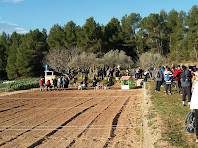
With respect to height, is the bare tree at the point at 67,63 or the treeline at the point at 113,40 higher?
the treeline at the point at 113,40

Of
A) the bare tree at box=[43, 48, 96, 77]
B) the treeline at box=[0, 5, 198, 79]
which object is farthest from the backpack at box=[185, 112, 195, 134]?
the treeline at box=[0, 5, 198, 79]

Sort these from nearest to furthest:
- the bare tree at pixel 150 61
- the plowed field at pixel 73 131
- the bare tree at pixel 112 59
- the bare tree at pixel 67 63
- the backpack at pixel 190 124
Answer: the backpack at pixel 190 124 → the plowed field at pixel 73 131 → the bare tree at pixel 67 63 → the bare tree at pixel 150 61 → the bare tree at pixel 112 59

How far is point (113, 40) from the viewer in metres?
63.5

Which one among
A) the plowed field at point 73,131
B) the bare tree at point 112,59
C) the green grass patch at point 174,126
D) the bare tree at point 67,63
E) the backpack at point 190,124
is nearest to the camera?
the green grass patch at point 174,126

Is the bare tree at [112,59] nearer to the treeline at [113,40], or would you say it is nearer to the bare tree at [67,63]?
the treeline at [113,40]

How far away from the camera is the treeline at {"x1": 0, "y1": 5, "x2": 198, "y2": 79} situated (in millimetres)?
56219

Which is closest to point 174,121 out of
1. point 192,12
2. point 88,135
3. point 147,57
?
point 88,135

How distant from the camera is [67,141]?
6.38 meters

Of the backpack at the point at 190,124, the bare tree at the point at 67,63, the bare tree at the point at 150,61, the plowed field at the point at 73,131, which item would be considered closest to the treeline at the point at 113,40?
the bare tree at the point at 150,61

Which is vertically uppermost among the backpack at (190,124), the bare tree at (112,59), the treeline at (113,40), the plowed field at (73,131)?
the treeline at (113,40)

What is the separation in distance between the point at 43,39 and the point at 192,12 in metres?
40.1

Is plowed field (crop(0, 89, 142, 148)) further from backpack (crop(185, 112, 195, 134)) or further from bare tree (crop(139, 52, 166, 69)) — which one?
bare tree (crop(139, 52, 166, 69))

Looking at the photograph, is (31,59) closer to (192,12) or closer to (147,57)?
(147,57)

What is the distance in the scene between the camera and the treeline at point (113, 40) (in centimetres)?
5622
